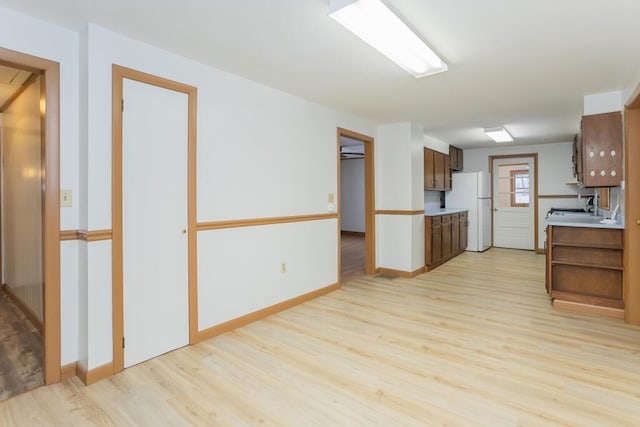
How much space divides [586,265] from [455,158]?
4.17m

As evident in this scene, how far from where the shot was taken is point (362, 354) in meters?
2.55

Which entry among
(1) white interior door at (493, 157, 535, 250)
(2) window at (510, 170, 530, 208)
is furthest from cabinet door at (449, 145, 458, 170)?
(2) window at (510, 170, 530, 208)

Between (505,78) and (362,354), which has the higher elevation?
(505,78)

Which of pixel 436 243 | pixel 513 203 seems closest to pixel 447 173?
pixel 513 203

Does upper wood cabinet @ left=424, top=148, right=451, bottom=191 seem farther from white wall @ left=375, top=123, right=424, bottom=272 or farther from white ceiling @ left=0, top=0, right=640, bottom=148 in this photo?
white ceiling @ left=0, top=0, right=640, bottom=148

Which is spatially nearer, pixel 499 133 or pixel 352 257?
pixel 499 133

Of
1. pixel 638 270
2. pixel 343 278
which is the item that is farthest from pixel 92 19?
pixel 638 270

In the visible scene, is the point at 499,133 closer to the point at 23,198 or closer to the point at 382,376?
the point at 382,376

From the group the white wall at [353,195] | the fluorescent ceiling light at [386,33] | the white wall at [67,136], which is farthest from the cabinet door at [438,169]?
the white wall at [67,136]

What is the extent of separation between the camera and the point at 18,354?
8.20ft

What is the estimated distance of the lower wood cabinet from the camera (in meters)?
5.34

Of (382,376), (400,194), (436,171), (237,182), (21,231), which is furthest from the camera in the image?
(436,171)

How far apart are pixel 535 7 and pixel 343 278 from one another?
3.77m

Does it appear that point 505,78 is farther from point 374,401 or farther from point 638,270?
point 374,401
